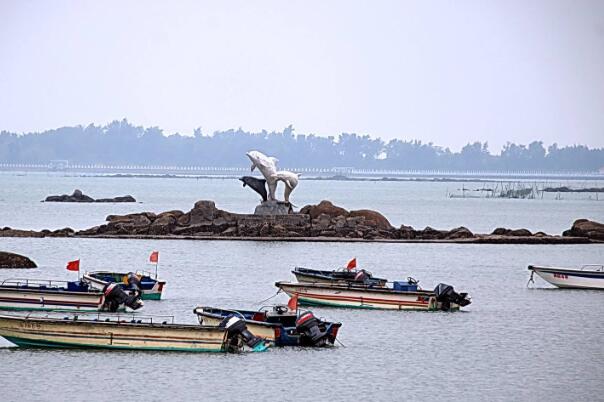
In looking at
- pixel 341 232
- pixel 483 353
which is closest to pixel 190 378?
pixel 483 353

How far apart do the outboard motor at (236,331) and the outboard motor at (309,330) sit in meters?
1.25

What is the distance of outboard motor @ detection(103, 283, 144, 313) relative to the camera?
37.6 metres

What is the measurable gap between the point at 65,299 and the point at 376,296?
8.80 meters

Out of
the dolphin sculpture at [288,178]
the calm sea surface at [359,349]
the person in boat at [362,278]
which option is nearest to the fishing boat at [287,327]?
the calm sea surface at [359,349]

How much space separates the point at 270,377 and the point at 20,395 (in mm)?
5396

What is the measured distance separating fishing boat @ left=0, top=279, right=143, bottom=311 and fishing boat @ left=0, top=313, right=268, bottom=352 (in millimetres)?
5799

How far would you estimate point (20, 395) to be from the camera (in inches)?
1102

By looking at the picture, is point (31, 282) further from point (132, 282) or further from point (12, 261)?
point (12, 261)

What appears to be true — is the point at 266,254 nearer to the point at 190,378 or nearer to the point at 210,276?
the point at 210,276

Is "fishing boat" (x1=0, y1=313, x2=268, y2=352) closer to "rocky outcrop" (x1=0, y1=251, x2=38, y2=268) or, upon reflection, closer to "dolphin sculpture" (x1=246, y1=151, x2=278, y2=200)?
"rocky outcrop" (x1=0, y1=251, x2=38, y2=268)

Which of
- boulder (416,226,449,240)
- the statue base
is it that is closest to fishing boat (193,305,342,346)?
the statue base

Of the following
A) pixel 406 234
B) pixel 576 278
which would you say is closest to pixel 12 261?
pixel 576 278

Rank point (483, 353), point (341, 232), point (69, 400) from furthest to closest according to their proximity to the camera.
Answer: point (341, 232)
point (483, 353)
point (69, 400)

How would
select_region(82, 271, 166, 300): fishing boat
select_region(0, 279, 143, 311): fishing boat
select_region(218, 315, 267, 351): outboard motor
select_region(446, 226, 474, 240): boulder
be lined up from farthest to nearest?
select_region(446, 226, 474, 240): boulder → select_region(82, 271, 166, 300): fishing boat → select_region(0, 279, 143, 311): fishing boat → select_region(218, 315, 267, 351): outboard motor
